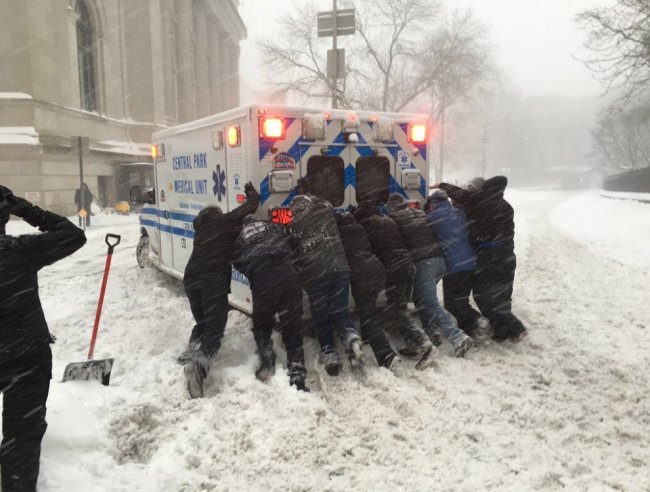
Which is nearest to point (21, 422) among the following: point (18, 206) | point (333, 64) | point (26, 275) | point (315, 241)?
point (26, 275)

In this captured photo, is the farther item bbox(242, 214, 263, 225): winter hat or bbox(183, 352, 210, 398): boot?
bbox(242, 214, 263, 225): winter hat

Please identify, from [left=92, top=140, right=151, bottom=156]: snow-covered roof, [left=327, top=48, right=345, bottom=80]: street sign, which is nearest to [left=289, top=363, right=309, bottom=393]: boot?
[left=327, top=48, right=345, bottom=80]: street sign

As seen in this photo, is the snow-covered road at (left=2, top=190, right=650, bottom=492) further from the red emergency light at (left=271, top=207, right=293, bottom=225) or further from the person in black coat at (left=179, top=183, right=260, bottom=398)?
the red emergency light at (left=271, top=207, right=293, bottom=225)

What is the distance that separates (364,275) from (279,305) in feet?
3.14

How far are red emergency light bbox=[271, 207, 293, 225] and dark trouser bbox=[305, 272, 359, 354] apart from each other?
2.60 feet

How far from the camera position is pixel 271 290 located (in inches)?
195

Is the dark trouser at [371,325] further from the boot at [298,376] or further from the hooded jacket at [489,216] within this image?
the hooded jacket at [489,216]

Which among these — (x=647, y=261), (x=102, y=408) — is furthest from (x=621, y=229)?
(x=102, y=408)

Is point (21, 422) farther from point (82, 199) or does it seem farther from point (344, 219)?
point (82, 199)

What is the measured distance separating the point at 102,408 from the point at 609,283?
27.1 ft

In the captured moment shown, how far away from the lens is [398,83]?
33188 millimetres

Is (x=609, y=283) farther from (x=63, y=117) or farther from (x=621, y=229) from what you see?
(x=63, y=117)

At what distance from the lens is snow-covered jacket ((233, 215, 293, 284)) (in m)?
5.03

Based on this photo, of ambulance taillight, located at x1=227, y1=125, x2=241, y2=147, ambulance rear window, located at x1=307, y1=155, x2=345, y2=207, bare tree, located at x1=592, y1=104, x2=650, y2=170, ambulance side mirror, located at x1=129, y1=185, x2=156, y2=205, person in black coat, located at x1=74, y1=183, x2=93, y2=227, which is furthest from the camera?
bare tree, located at x1=592, y1=104, x2=650, y2=170
